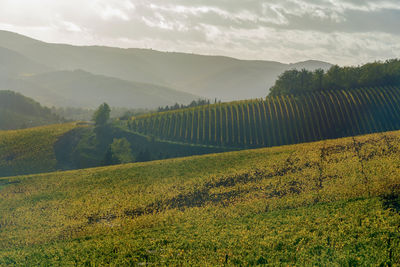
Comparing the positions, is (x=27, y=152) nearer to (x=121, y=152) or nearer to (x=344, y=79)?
(x=121, y=152)

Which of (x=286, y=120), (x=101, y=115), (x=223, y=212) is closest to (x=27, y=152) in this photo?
(x=101, y=115)

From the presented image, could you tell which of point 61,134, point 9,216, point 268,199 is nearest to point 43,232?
point 9,216

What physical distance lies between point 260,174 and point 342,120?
216ft

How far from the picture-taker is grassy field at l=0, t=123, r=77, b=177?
87.1m

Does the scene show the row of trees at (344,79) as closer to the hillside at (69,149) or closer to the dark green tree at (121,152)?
the hillside at (69,149)

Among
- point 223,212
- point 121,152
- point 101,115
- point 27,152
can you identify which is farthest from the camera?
point 101,115

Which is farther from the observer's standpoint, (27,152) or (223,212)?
(27,152)

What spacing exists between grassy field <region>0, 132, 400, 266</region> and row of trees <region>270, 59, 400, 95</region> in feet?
238

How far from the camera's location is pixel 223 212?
36.6 meters

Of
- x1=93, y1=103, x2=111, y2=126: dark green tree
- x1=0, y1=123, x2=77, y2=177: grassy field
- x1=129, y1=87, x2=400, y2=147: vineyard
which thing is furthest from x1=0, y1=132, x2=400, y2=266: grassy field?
x1=93, y1=103, x2=111, y2=126: dark green tree

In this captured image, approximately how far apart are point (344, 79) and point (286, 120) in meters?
37.9

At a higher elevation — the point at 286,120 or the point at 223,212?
the point at 286,120

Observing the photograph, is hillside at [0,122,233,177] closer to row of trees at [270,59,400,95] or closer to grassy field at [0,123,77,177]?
grassy field at [0,123,77,177]

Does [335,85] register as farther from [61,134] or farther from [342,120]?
[61,134]
